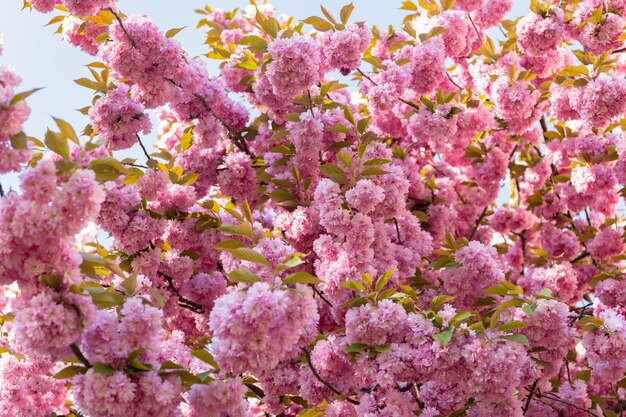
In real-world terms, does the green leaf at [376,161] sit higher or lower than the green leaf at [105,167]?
lower

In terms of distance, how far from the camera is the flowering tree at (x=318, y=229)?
2.42 m

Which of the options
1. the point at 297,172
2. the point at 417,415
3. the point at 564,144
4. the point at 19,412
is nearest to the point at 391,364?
the point at 417,415

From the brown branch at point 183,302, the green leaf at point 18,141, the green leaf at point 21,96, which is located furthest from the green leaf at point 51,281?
the brown branch at point 183,302

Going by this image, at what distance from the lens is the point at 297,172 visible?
4.01m

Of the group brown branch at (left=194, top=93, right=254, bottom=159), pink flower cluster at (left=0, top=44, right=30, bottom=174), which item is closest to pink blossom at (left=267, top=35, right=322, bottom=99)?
Result: brown branch at (left=194, top=93, right=254, bottom=159)

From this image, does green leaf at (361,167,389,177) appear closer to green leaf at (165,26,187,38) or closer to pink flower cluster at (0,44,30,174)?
green leaf at (165,26,187,38)

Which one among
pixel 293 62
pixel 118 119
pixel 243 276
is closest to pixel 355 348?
pixel 243 276

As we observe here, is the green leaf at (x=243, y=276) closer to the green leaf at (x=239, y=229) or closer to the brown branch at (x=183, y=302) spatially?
the green leaf at (x=239, y=229)

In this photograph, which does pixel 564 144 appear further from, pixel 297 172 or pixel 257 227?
pixel 257 227

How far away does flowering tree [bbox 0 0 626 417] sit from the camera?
2.42m

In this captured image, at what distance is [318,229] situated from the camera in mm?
3932

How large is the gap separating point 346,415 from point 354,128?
5.90 ft

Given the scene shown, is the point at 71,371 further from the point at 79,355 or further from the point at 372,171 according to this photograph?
the point at 372,171

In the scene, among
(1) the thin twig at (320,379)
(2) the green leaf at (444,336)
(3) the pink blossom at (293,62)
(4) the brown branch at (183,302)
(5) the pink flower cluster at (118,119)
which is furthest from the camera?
(4) the brown branch at (183,302)
